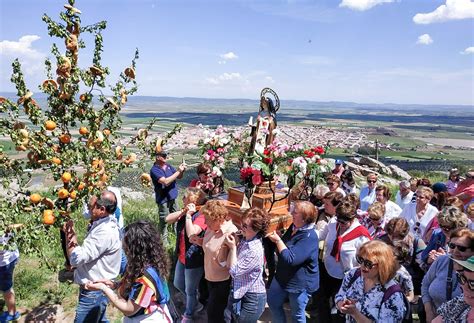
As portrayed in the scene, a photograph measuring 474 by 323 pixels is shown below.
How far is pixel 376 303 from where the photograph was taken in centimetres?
287

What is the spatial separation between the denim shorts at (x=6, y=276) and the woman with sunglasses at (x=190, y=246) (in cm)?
199

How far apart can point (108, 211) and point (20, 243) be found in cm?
82

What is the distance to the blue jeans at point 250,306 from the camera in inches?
152

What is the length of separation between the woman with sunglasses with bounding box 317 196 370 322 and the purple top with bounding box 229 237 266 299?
1.02 meters

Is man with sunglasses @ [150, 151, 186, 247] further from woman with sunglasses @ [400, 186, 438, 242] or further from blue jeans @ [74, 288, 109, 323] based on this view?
woman with sunglasses @ [400, 186, 438, 242]

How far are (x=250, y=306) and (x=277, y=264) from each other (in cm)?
57

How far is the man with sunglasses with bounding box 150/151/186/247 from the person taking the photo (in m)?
6.50

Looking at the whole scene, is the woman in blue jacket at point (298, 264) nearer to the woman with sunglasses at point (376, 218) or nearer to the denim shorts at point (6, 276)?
the woman with sunglasses at point (376, 218)

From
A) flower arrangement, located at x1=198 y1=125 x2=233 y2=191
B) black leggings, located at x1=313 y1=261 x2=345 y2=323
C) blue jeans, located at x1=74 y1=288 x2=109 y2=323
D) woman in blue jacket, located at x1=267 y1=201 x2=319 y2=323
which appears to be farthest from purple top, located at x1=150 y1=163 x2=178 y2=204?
black leggings, located at x1=313 y1=261 x2=345 y2=323

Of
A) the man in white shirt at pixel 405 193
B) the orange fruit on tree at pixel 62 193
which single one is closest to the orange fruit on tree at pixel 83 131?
the orange fruit on tree at pixel 62 193

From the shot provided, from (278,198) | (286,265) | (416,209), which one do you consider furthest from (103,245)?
(416,209)

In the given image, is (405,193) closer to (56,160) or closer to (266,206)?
(266,206)

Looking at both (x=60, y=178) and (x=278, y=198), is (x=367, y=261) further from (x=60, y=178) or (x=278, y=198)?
(x=278, y=198)

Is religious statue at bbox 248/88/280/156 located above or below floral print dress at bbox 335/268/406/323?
above
